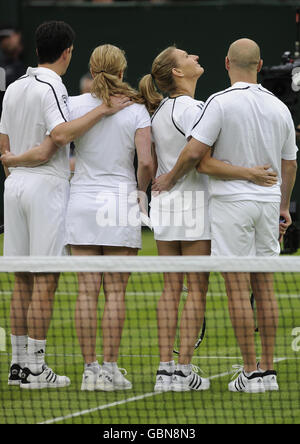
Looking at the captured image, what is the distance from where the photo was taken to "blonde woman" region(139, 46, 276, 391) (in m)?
5.73

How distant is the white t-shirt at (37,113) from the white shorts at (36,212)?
0.23 ft

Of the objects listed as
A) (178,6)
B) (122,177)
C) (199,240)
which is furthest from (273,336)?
(178,6)

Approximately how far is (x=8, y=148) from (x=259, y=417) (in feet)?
7.48

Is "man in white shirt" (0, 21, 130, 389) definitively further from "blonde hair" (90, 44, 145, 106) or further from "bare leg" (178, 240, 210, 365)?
"bare leg" (178, 240, 210, 365)

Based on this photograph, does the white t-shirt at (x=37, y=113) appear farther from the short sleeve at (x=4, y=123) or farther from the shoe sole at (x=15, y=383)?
the shoe sole at (x=15, y=383)

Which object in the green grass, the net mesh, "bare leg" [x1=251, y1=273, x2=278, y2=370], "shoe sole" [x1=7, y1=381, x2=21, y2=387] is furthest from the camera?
"shoe sole" [x1=7, y1=381, x2=21, y2=387]

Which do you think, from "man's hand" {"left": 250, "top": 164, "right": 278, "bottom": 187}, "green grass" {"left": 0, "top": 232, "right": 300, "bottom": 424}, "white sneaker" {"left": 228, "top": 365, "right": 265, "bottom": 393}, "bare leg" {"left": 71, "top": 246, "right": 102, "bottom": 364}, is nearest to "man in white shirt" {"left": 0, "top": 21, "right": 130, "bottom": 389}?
"bare leg" {"left": 71, "top": 246, "right": 102, "bottom": 364}

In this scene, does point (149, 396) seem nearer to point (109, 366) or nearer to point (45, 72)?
point (109, 366)

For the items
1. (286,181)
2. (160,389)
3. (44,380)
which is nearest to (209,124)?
(286,181)

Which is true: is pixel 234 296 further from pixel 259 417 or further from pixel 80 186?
pixel 80 186

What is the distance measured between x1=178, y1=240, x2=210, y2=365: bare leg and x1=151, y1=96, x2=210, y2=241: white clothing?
77mm

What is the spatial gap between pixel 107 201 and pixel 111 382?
1.06 m

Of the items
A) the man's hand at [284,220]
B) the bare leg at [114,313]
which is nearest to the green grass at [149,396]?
the bare leg at [114,313]

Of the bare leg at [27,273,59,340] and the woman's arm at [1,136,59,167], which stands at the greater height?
the woman's arm at [1,136,59,167]
